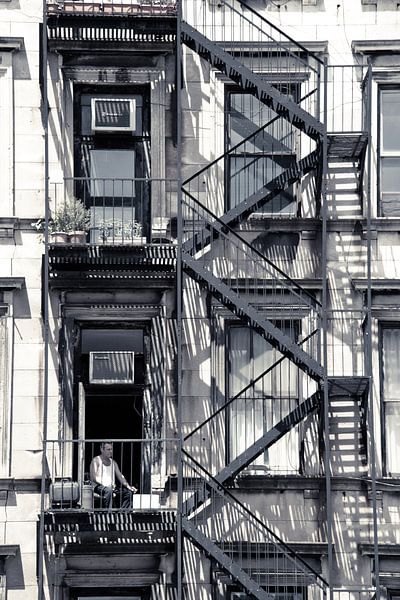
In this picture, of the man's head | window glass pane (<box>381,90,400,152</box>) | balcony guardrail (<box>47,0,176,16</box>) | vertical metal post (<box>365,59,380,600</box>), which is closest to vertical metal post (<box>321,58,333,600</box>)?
vertical metal post (<box>365,59,380,600</box>)

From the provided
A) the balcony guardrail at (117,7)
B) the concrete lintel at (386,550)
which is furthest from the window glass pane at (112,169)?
the concrete lintel at (386,550)

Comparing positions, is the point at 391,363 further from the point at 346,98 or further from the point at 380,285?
the point at 346,98

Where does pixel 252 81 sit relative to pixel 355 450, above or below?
above

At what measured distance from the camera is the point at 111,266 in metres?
24.4

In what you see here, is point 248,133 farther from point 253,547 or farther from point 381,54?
point 253,547

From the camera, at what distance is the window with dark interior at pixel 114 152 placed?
25.0 m

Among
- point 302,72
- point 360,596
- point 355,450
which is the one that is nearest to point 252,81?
point 302,72

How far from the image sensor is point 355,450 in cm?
2458

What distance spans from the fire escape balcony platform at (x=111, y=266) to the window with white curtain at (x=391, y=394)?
3.04 meters

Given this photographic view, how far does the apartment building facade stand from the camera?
24141 mm

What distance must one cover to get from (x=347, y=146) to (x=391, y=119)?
109cm

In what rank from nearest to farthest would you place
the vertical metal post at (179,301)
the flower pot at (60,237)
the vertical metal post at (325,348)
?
the vertical metal post at (179,301) → the vertical metal post at (325,348) → the flower pot at (60,237)

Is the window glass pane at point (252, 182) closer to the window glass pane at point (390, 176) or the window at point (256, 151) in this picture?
the window at point (256, 151)

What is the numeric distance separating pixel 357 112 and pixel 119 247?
388 cm
